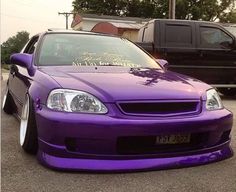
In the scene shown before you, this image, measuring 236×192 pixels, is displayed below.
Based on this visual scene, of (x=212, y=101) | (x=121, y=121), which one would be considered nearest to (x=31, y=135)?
(x=121, y=121)

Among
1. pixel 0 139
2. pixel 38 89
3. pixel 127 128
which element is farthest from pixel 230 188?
pixel 0 139

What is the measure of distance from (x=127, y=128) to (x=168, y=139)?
0.43 meters

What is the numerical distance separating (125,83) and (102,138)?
2.21 ft

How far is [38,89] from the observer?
4527 mm

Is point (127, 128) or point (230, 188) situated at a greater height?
point (127, 128)

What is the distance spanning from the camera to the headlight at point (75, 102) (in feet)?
13.3

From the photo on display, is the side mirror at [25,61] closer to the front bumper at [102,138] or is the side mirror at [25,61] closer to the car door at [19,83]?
the car door at [19,83]

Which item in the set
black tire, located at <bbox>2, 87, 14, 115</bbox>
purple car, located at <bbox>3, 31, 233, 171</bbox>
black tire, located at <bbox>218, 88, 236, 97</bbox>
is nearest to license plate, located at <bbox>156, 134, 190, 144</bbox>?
purple car, located at <bbox>3, 31, 233, 171</bbox>

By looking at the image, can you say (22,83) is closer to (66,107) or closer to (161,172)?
(66,107)

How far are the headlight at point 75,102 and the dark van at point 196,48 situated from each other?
655 centimetres

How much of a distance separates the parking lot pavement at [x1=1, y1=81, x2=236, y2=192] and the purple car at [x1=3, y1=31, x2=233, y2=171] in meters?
0.07

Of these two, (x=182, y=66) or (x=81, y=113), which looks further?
(x=182, y=66)

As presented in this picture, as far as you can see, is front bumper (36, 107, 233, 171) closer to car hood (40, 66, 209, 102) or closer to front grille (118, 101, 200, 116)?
front grille (118, 101, 200, 116)

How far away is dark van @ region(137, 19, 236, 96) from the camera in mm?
10742
